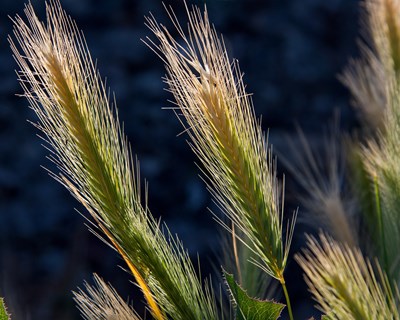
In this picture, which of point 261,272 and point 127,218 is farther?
point 261,272

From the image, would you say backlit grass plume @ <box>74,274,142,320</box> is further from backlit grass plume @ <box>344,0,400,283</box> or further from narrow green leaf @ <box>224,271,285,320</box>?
backlit grass plume @ <box>344,0,400,283</box>

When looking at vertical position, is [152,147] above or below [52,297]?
above

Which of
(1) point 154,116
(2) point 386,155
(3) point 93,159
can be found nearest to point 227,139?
(3) point 93,159

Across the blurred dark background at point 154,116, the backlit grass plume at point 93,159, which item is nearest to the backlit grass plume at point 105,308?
the backlit grass plume at point 93,159

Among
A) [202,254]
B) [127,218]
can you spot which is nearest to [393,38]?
[127,218]

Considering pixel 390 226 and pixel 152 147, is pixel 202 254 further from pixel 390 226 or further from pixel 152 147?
pixel 390 226

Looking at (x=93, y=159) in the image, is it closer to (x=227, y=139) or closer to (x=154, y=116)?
(x=227, y=139)
